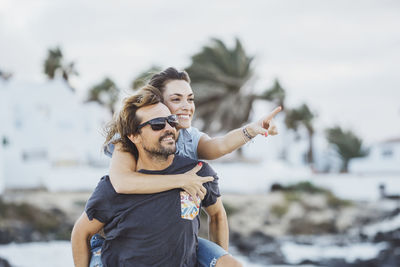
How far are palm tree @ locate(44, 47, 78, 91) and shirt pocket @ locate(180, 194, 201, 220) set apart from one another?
39850 mm

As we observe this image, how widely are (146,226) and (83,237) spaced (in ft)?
1.50

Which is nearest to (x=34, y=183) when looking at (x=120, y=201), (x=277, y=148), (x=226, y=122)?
(x=226, y=122)

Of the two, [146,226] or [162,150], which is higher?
[162,150]

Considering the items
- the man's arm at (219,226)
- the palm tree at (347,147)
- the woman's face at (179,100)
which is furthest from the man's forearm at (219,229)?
the palm tree at (347,147)

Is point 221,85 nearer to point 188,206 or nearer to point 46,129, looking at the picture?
point 46,129

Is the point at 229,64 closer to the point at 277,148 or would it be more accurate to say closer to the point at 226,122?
the point at 226,122

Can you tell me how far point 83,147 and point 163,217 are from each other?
32.0m

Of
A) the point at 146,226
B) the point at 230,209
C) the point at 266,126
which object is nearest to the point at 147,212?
the point at 146,226

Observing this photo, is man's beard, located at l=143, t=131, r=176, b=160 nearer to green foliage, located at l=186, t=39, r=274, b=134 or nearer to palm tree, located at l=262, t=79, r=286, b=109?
green foliage, located at l=186, t=39, r=274, b=134

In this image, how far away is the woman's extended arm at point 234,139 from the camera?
2910mm

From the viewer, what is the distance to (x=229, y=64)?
98.6 ft

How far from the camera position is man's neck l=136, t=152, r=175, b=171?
9.36ft

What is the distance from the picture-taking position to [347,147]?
4153 centimetres

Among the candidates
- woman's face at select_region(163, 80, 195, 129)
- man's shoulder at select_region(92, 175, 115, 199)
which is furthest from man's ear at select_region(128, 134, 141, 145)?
woman's face at select_region(163, 80, 195, 129)
